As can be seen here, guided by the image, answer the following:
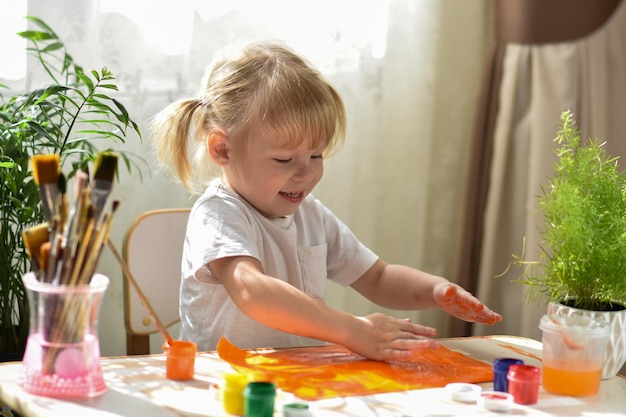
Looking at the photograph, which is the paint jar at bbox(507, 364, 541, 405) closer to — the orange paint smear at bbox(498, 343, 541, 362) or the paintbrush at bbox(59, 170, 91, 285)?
the orange paint smear at bbox(498, 343, 541, 362)

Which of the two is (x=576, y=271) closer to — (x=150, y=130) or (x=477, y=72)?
(x=150, y=130)

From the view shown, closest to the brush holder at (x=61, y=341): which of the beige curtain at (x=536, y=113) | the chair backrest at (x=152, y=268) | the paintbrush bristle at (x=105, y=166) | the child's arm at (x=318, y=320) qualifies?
the paintbrush bristle at (x=105, y=166)

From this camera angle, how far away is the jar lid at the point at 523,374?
3.46ft

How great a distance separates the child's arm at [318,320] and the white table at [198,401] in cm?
A: 12

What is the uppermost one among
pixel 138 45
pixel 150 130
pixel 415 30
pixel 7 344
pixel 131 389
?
pixel 415 30

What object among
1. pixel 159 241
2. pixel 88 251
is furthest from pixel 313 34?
pixel 88 251

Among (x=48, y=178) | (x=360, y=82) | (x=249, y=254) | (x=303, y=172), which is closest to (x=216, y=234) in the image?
(x=249, y=254)

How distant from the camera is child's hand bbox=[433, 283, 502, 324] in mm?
1353

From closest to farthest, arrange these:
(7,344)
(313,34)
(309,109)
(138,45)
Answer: (309,109) < (7,344) < (138,45) < (313,34)

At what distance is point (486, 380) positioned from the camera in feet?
3.79

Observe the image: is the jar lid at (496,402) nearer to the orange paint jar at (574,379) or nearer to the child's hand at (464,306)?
the orange paint jar at (574,379)

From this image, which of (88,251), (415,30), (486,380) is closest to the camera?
(88,251)

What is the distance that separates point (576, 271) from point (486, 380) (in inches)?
7.8

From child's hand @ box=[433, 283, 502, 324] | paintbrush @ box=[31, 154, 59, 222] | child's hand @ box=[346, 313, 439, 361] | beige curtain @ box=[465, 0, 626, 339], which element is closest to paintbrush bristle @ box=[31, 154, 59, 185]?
paintbrush @ box=[31, 154, 59, 222]
